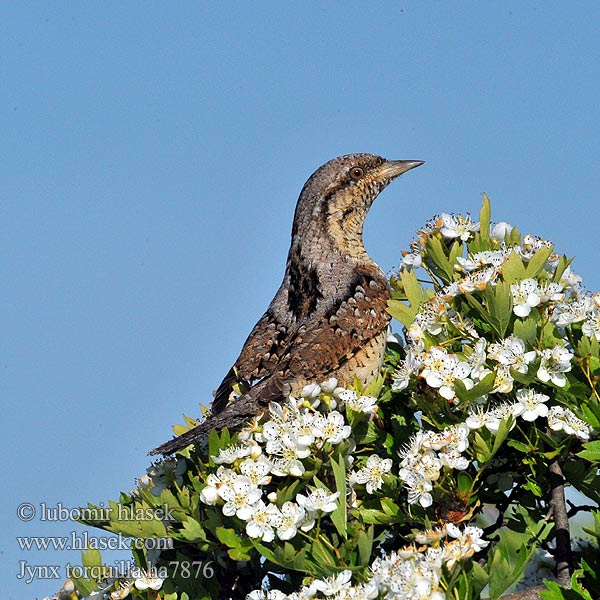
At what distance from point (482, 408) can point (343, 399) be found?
680 mm

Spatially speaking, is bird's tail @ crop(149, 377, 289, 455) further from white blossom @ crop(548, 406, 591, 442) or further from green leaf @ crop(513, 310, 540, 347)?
white blossom @ crop(548, 406, 591, 442)

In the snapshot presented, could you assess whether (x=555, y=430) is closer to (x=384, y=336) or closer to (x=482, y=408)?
(x=482, y=408)

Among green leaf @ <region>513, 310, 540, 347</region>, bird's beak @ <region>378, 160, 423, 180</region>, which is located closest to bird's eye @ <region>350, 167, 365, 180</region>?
bird's beak @ <region>378, 160, 423, 180</region>

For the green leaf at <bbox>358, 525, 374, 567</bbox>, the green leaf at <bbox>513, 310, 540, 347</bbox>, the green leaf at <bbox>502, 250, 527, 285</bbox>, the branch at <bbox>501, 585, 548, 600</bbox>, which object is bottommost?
the branch at <bbox>501, 585, 548, 600</bbox>

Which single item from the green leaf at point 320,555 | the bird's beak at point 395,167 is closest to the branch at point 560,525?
the green leaf at point 320,555

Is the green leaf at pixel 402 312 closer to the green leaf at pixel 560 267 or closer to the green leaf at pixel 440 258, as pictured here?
the green leaf at pixel 440 258

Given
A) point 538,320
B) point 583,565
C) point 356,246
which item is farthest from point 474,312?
point 356,246

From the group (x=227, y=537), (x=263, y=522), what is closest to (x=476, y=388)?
(x=263, y=522)

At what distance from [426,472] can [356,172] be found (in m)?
3.81

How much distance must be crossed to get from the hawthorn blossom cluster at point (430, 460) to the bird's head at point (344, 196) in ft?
9.96

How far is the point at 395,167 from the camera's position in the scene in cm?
743

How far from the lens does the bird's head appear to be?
22.5ft

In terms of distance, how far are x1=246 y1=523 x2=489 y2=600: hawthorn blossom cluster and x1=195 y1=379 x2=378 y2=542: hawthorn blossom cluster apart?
0.29 metres

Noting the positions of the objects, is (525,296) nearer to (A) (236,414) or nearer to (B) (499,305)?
(B) (499,305)
